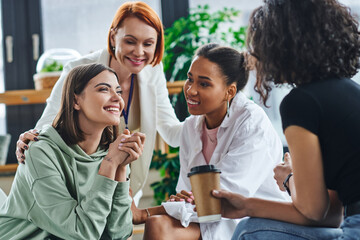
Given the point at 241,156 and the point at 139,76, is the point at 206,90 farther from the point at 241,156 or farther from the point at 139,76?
the point at 139,76

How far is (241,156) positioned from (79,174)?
637 millimetres

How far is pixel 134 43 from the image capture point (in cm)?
220

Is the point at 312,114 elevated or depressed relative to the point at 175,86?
elevated

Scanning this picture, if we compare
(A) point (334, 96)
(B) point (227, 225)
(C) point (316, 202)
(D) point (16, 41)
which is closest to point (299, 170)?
(C) point (316, 202)

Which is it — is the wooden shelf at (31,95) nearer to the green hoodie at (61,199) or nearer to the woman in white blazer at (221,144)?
the woman in white blazer at (221,144)

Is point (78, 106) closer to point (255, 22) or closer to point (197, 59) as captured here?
point (197, 59)

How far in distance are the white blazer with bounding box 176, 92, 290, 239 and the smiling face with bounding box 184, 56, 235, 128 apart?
0.07 m

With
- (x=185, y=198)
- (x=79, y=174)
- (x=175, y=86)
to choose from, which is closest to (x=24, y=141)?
(x=79, y=174)

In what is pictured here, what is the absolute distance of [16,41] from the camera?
353 cm

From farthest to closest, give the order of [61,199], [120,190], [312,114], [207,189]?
1. [120,190]
2. [61,199]
3. [207,189]
4. [312,114]

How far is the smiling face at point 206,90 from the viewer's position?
1.88m

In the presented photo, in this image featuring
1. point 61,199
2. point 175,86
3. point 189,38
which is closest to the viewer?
point 61,199

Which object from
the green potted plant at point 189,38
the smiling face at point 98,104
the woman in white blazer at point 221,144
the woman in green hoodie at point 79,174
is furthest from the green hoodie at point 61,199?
the green potted plant at point 189,38

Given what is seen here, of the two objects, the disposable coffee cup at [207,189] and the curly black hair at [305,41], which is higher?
the curly black hair at [305,41]
